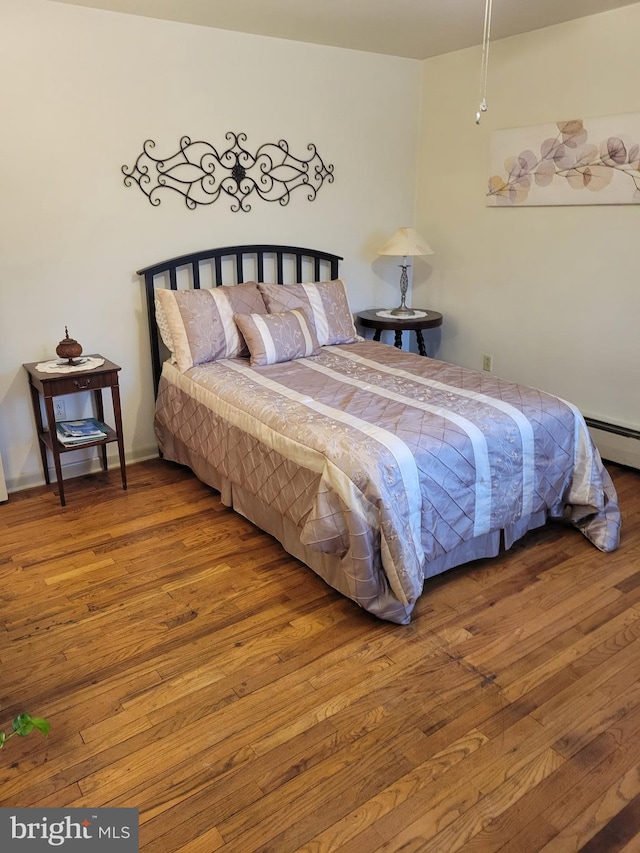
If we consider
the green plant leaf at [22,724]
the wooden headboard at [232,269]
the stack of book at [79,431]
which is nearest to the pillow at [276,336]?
the wooden headboard at [232,269]

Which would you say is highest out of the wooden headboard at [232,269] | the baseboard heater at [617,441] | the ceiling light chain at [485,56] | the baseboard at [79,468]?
the ceiling light chain at [485,56]

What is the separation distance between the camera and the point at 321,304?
12.0 ft

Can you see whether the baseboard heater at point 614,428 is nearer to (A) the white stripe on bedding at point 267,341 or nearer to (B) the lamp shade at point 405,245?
(B) the lamp shade at point 405,245

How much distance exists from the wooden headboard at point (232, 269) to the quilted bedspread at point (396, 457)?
526mm

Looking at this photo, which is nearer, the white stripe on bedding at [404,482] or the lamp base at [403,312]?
the white stripe on bedding at [404,482]

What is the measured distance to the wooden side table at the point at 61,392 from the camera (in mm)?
2904

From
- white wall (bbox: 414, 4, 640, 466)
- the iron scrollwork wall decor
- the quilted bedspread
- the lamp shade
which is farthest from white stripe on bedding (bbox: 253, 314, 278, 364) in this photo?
white wall (bbox: 414, 4, 640, 466)

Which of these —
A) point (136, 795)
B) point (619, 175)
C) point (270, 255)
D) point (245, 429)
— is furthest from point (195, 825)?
point (619, 175)

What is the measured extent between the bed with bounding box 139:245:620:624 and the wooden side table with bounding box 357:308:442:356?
1.13ft

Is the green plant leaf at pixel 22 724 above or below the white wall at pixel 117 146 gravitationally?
below

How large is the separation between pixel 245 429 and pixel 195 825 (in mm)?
1538

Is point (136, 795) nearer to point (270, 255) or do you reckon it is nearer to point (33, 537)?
point (33, 537)

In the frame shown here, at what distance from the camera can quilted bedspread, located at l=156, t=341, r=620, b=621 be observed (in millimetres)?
2178

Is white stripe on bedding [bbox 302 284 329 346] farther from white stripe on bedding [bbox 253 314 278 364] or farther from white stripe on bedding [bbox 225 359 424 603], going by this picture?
white stripe on bedding [bbox 225 359 424 603]
